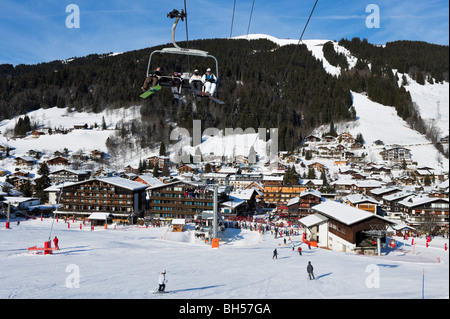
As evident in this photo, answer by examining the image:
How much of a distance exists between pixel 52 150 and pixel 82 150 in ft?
28.8

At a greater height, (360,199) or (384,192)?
(384,192)

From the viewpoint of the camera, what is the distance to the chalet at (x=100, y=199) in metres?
41.2

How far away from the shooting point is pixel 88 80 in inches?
5551

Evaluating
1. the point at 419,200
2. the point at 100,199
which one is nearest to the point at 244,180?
the point at 100,199

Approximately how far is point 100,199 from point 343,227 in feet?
108

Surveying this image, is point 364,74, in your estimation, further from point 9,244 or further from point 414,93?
point 9,244

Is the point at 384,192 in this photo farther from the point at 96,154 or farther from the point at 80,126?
the point at 80,126

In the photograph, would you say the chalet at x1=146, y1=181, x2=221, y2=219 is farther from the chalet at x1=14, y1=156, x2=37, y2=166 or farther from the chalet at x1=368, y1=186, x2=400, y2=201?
the chalet at x1=14, y1=156, x2=37, y2=166

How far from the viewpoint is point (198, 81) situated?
32.6 ft

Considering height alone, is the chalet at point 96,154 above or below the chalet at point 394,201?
above

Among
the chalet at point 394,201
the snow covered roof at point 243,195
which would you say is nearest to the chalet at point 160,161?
the snow covered roof at point 243,195

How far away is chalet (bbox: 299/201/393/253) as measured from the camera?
22.3m

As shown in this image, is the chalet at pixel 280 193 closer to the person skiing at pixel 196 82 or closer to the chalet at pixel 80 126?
the person skiing at pixel 196 82
